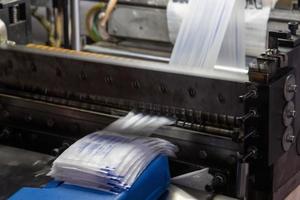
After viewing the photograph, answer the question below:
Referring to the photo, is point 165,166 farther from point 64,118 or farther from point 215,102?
point 64,118

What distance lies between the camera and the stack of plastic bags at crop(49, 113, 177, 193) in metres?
1.04

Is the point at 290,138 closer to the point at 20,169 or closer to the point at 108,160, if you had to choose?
the point at 108,160

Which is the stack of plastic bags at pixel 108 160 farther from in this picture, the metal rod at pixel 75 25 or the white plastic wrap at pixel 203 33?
the metal rod at pixel 75 25

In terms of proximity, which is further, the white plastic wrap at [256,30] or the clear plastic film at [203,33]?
the white plastic wrap at [256,30]

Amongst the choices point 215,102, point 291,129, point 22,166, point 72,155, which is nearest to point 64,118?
point 22,166

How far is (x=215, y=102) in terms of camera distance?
110 cm

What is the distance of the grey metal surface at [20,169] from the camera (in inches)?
47.2

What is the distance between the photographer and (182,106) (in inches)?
45.1

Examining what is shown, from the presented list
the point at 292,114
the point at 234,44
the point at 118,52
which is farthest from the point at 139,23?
the point at 292,114

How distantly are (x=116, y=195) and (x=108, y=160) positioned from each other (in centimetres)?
7

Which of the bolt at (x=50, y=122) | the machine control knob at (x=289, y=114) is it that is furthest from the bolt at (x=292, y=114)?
the bolt at (x=50, y=122)

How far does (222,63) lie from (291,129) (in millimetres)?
448

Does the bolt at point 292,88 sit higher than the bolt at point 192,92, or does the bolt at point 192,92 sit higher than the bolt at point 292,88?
the bolt at point 292,88

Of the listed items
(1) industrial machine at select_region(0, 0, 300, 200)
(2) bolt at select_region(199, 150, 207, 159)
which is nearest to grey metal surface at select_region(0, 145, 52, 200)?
(1) industrial machine at select_region(0, 0, 300, 200)
